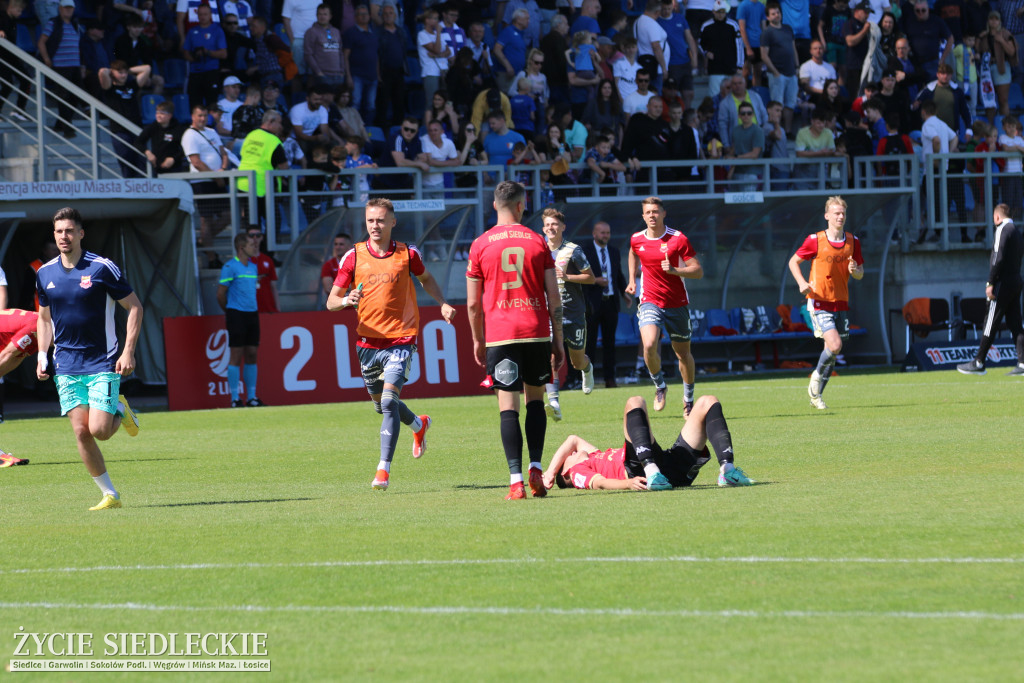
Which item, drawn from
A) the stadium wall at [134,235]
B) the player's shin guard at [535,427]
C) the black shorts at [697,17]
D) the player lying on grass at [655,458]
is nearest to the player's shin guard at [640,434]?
the player lying on grass at [655,458]

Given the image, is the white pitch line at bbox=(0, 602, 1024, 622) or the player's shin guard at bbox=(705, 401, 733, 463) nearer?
the white pitch line at bbox=(0, 602, 1024, 622)

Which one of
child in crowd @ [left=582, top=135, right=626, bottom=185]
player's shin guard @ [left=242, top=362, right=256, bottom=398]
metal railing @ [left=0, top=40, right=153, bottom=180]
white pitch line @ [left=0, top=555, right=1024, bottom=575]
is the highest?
metal railing @ [left=0, top=40, right=153, bottom=180]

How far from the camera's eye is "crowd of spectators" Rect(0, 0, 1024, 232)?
23.3m

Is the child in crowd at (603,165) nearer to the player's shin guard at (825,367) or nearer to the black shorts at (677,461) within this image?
the player's shin guard at (825,367)

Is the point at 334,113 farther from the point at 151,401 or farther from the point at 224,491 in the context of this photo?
the point at 224,491

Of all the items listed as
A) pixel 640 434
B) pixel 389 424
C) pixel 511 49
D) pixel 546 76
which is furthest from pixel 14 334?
pixel 546 76

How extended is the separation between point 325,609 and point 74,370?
4167mm

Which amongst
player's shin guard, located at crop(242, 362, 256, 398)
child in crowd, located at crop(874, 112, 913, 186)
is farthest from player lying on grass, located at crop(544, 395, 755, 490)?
child in crowd, located at crop(874, 112, 913, 186)

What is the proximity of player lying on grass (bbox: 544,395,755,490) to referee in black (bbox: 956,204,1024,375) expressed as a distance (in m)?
13.1

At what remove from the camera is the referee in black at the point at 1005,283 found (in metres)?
21.6

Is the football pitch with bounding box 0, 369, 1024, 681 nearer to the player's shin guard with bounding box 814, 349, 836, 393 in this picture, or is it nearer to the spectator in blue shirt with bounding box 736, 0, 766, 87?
the player's shin guard with bounding box 814, 349, 836, 393

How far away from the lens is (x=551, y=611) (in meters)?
6.05

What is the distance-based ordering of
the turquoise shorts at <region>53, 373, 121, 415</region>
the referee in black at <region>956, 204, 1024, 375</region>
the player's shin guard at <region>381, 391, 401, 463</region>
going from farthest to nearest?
1. the referee in black at <region>956, 204, 1024, 375</region>
2. the player's shin guard at <region>381, 391, 401, 463</region>
3. the turquoise shorts at <region>53, 373, 121, 415</region>

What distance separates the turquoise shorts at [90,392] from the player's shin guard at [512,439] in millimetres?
2651
